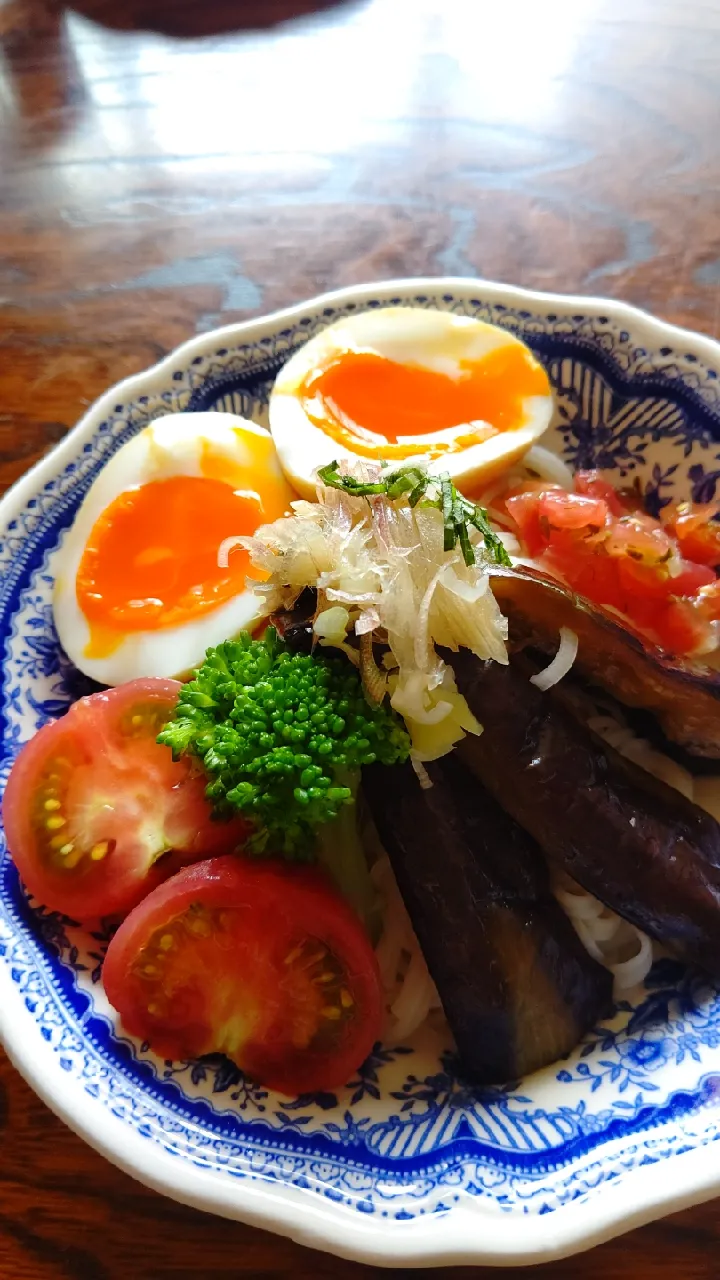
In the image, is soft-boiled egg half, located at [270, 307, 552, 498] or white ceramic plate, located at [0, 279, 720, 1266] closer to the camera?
A: white ceramic plate, located at [0, 279, 720, 1266]

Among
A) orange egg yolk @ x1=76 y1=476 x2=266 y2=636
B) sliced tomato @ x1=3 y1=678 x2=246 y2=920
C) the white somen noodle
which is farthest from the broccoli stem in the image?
orange egg yolk @ x1=76 y1=476 x2=266 y2=636

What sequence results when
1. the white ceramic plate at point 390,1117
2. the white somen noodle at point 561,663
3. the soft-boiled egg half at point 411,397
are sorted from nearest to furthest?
the white ceramic plate at point 390,1117
the white somen noodle at point 561,663
the soft-boiled egg half at point 411,397

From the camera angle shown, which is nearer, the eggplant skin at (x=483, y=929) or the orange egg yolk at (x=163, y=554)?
the eggplant skin at (x=483, y=929)

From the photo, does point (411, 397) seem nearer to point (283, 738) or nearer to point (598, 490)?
point (598, 490)

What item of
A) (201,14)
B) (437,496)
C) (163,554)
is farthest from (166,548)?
(201,14)

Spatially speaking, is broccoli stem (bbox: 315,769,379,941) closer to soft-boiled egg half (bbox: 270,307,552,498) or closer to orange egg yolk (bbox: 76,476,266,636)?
orange egg yolk (bbox: 76,476,266,636)

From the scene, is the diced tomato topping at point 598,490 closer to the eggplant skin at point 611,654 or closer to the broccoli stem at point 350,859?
the eggplant skin at point 611,654

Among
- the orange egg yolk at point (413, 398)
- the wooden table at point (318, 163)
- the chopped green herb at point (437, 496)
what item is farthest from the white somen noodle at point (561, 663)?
the wooden table at point (318, 163)
